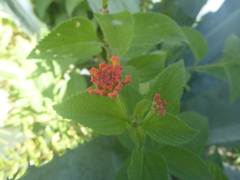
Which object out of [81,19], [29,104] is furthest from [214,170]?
[29,104]

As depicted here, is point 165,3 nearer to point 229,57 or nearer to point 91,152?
point 229,57

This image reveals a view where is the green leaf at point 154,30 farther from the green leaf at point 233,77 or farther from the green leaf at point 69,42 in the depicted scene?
the green leaf at point 233,77

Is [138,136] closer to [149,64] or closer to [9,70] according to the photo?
[149,64]

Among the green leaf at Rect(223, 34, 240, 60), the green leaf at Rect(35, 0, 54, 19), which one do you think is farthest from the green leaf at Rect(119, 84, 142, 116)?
the green leaf at Rect(35, 0, 54, 19)

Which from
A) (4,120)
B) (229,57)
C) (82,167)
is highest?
(229,57)

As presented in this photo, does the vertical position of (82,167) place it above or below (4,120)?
above

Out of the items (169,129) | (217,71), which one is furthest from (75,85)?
(217,71)

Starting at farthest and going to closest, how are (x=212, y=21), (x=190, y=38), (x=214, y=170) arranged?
1. (x=212, y=21)
2. (x=190, y=38)
3. (x=214, y=170)
